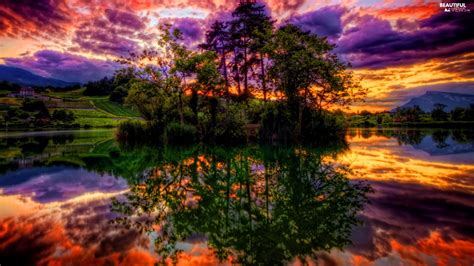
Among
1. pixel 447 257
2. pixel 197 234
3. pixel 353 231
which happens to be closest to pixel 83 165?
pixel 197 234

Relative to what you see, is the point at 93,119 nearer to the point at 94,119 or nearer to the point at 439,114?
the point at 94,119

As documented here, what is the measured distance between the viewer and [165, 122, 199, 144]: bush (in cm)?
3775

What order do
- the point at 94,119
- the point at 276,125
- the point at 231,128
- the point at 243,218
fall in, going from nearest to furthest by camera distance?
the point at 243,218 → the point at 231,128 → the point at 276,125 → the point at 94,119

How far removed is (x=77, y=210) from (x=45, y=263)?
4184 mm

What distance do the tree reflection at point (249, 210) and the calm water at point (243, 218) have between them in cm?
4

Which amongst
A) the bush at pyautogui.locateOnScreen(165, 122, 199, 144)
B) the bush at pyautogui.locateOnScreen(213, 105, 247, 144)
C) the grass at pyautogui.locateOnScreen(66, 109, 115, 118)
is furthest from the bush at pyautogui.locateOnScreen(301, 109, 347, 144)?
the grass at pyautogui.locateOnScreen(66, 109, 115, 118)

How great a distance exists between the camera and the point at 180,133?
37719 mm

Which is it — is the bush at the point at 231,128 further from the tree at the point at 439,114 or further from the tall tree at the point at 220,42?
the tree at the point at 439,114

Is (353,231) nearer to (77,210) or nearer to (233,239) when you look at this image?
(233,239)

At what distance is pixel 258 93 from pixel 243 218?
36.5m

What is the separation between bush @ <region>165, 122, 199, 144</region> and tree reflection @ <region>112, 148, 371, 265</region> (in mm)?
21845

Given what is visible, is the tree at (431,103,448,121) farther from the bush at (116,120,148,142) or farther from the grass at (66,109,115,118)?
the grass at (66,109,115,118)

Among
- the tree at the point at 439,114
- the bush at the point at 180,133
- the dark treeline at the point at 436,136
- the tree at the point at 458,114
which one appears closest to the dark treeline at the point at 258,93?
the bush at the point at 180,133

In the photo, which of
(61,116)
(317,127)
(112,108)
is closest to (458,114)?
(317,127)
